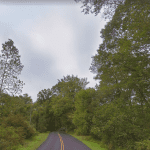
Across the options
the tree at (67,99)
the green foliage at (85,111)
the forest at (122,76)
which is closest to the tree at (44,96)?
the tree at (67,99)

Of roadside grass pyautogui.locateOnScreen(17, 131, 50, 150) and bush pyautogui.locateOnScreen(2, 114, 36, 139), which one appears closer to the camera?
roadside grass pyautogui.locateOnScreen(17, 131, 50, 150)

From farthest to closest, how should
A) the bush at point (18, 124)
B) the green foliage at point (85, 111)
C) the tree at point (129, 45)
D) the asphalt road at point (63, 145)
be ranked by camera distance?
the green foliage at point (85, 111)
the bush at point (18, 124)
the asphalt road at point (63, 145)
the tree at point (129, 45)

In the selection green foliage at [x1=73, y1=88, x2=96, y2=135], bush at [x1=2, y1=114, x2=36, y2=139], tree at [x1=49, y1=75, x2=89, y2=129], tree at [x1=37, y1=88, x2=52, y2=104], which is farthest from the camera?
tree at [x1=37, y1=88, x2=52, y2=104]

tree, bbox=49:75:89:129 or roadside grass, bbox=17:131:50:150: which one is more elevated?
tree, bbox=49:75:89:129

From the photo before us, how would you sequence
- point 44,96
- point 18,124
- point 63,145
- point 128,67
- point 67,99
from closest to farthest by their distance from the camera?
point 128,67 → point 63,145 → point 18,124 → point 67,99 → point 44,96

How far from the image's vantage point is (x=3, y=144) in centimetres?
888

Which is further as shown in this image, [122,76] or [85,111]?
[85,111]

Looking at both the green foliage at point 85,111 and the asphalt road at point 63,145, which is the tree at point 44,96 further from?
the asphalt road at point 63,145

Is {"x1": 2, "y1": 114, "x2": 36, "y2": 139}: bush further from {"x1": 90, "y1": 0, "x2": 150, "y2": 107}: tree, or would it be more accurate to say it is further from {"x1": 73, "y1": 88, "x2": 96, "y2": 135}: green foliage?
{"x1": 90, "y1": 0, "x2": 150, "y2": 107}: tree

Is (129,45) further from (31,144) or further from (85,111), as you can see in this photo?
(31,144)

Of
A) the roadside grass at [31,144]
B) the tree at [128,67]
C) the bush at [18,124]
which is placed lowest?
the roadside grass at [31,144]

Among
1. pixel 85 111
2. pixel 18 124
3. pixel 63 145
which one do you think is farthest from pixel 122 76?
pixel 18 124

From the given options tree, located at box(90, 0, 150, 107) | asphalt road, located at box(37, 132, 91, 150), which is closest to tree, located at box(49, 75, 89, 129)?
asphalt road, located at box(37, 132, 91, 150)

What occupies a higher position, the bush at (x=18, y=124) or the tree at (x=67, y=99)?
the tree at (x=67, y=99)
